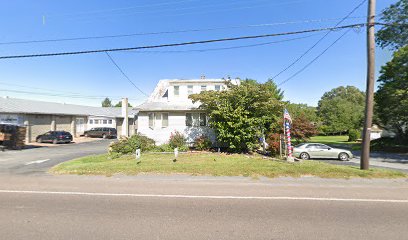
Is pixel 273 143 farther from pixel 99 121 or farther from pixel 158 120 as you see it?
pixel 99 121

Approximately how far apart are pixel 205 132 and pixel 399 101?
18648 millimetres

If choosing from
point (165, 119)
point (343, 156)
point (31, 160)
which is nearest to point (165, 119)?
point (165, 119)

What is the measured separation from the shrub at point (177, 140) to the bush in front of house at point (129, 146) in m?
1.51

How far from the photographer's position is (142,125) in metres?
19.9

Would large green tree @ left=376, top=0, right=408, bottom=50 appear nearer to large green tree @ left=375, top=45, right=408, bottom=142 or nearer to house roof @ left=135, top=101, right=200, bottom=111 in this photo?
large green tree @ left=375, top=45, right=408, bottom=142

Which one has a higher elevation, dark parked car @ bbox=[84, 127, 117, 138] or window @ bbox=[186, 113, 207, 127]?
window @ bbox=[186, 113, 207, 127]

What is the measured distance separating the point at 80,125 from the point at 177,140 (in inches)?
1195

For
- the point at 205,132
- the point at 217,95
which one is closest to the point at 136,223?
the point at 217,95

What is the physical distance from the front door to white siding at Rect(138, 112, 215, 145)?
25882 millimetres

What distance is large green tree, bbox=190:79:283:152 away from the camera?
52.4ft

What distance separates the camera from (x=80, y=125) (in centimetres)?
4131

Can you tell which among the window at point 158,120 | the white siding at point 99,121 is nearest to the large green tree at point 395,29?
the window at point 158,120

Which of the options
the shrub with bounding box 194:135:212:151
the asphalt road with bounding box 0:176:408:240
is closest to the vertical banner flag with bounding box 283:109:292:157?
the asphalt road with bounding box 0:176:408:240

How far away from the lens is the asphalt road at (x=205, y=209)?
14.5ft
